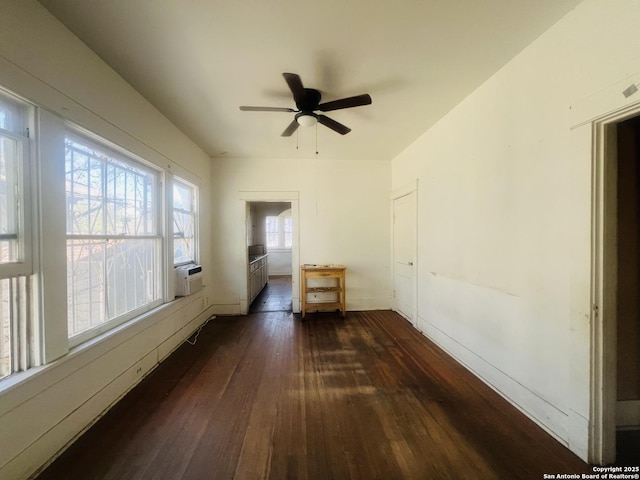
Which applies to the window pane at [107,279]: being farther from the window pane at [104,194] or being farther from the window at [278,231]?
the window at [278,231]

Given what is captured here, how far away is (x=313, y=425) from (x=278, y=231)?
724 centimetres

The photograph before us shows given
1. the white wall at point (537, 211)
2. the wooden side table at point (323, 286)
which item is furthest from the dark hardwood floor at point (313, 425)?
the wooden side table at point (323, 286)

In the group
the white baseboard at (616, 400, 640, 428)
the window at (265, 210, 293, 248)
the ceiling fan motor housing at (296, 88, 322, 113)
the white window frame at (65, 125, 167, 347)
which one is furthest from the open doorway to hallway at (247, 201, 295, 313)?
the white baseboard at (616, 400, 640, 428)

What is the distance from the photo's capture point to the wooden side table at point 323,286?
3777mm

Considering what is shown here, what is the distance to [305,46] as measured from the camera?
5.46 feet

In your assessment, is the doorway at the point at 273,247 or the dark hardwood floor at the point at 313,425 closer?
the dark hardwood floor at the point at 313,425

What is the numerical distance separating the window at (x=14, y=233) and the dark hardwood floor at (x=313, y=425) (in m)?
0.75

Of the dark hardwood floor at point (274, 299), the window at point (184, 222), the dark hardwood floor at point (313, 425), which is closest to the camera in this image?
the dark hardwood floor at point (313, 425)

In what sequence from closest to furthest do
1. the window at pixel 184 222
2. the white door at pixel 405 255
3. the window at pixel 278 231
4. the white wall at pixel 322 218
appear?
the window at pixel 184 222 < the white door at pixel 405 255 < the white wall at pixel 322 218 < the window at pixel 278 231

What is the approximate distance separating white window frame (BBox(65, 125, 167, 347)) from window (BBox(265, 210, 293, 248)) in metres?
5.83

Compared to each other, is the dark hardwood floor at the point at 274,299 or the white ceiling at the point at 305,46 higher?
the white ceiling at the point at 305,46

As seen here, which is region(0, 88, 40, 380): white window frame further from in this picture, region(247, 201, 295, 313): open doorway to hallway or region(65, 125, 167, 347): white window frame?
region(247, 201, 295, 313): open doorway to hallway

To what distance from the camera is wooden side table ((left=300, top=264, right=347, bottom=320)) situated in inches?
149

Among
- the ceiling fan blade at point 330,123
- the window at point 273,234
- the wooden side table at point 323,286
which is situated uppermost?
the ceiling fan blade at point 330,123
